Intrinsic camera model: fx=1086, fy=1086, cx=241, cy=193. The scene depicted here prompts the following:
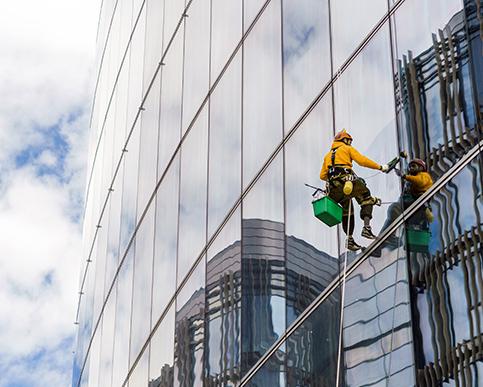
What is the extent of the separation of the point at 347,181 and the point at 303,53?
366cm

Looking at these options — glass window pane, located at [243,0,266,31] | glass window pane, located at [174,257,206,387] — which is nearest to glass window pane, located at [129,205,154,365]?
glass window pane, located at [174,257,206,387]

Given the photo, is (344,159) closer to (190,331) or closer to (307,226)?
(307,226)

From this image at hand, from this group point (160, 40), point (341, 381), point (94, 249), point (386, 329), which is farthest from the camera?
point (94, 249)

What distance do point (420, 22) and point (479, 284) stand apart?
3479mm

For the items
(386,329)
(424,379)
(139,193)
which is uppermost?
(139,193)

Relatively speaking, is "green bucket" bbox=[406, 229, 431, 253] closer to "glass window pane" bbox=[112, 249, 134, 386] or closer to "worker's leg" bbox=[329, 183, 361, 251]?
"worker's leg" bbox=[329, 183, 361, 251]

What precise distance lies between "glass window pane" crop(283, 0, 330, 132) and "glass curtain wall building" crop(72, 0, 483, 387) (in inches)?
1.6

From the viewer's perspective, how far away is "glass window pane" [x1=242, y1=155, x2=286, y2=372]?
52.1ft

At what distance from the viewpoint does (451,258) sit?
11.4 metres

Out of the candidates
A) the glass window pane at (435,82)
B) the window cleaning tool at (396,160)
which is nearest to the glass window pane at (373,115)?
the window cleaning tool at (396,160)

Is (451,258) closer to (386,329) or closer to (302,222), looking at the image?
(386,329)

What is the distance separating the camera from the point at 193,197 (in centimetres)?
2150

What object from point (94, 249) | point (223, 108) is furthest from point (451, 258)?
point (94, 249)

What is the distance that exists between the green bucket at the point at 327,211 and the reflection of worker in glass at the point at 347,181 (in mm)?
159
